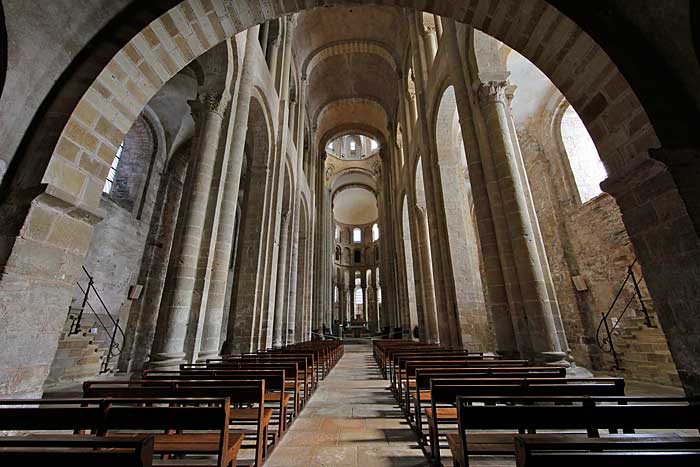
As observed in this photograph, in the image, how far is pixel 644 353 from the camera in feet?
22.7

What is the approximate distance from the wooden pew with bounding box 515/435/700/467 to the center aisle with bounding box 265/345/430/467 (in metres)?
1.80

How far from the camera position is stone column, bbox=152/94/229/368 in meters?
4.89

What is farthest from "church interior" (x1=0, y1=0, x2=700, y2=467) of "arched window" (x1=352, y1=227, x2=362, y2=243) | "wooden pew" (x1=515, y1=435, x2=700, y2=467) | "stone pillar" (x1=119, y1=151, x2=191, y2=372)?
"arched window" (x1=352, y1=227, x2=362, y2=243)

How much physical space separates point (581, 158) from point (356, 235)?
87.3 feet

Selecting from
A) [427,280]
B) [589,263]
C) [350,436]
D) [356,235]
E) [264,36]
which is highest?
[356,235]

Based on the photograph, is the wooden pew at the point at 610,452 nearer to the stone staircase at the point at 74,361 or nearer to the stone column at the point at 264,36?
the stone staircase at the point at 74,361

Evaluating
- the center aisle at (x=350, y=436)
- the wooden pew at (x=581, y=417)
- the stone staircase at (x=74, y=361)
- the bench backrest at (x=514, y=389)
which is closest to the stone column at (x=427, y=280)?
the center aisle at (x=350, y=436)

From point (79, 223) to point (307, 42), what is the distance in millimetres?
17020

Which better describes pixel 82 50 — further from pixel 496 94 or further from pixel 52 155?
pixel 496 94

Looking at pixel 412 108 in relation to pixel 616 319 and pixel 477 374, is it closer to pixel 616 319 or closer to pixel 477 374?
pixel 616 319

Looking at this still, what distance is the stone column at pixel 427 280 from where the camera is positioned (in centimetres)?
1093

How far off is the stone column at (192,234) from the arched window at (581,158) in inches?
462

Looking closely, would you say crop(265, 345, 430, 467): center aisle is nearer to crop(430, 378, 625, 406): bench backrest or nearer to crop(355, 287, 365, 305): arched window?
crop(430, 378, 625, 406): bench backrest

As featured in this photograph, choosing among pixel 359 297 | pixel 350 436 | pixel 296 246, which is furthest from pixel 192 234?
pixel 359 297
